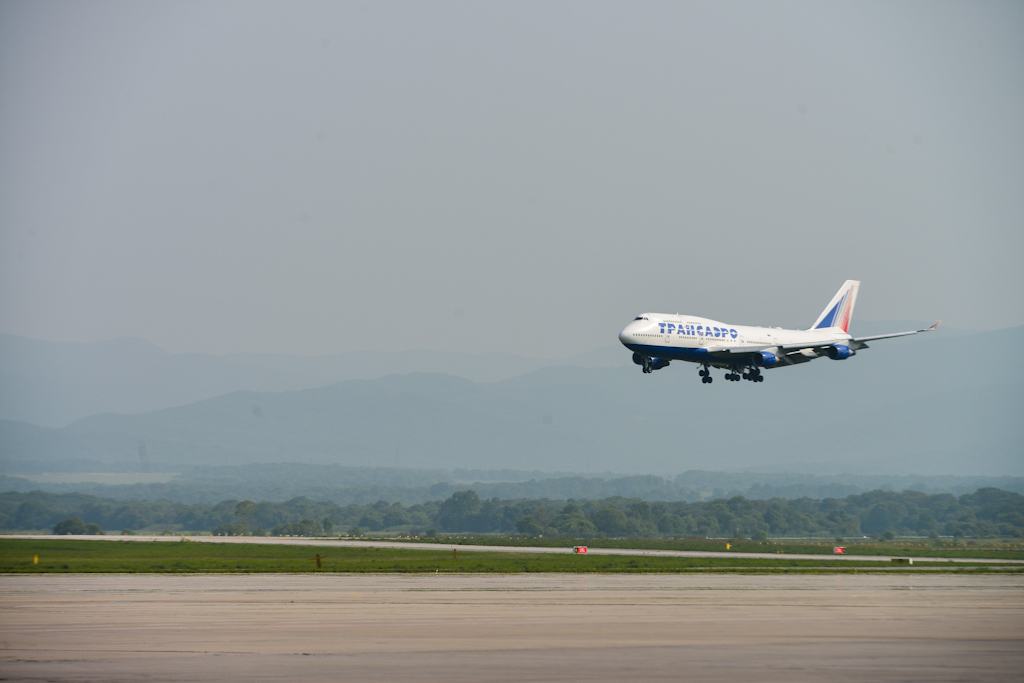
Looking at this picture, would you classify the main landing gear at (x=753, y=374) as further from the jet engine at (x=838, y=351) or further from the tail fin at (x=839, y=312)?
the tail fin at (x=839, y=312)

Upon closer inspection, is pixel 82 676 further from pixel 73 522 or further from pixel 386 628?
pixel 73 522

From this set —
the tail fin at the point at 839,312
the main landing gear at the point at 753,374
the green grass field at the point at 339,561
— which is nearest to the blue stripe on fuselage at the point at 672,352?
the main landing gear at the point at 753,374

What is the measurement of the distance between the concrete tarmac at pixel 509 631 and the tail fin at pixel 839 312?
43634 mm

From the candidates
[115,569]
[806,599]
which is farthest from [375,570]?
[806,599]

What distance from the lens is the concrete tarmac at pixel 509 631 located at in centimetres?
3030

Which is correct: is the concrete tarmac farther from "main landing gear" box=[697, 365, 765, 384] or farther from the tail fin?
the tail fin

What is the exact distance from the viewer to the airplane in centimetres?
7569

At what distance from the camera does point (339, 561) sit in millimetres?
88188

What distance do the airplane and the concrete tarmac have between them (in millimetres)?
20195

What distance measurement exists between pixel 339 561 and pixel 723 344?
134 ft

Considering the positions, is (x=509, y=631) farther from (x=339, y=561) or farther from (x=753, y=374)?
(x=339, y=561)

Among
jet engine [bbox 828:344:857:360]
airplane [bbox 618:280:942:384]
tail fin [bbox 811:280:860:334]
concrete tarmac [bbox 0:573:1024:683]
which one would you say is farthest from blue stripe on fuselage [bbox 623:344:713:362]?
tail fin [bbox 811:280:860:334]

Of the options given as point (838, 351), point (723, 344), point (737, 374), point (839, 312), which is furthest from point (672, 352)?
point (839, 312)

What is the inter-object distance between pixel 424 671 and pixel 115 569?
54.8 m
